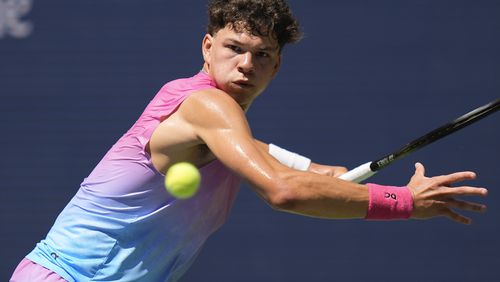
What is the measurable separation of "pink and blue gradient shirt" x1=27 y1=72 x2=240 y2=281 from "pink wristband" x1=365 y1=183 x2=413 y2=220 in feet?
1.96

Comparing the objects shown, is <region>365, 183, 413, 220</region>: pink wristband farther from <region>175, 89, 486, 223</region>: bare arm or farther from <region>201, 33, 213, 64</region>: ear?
<region>201, 33, 213, 64</region>: ear

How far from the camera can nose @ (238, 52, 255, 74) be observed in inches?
119

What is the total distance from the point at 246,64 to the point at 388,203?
2.33ft

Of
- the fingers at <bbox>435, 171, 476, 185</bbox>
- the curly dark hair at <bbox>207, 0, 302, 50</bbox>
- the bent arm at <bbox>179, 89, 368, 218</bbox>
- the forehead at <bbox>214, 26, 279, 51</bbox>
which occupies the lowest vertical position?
the bent arm at <bbox>179, 89, 368, 218</bbox>

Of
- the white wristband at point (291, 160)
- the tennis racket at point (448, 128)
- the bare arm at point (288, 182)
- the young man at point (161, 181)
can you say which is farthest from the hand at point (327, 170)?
the bare arm at point (288, 182)

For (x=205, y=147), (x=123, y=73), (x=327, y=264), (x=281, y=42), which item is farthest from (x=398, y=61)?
(x=205, y=147)

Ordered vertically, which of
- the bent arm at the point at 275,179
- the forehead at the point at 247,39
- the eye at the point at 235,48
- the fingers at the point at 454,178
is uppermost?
the forehead at the point at 247,39

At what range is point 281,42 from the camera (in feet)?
10.5

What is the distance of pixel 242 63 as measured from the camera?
301 centimetres

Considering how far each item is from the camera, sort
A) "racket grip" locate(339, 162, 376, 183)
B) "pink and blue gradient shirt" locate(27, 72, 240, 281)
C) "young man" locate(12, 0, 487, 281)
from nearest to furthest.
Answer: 1. "young man" locate(12, 0, 487, 281)
2. "pink and blue gradient shirt" locate(27, 72, 240, 281)
3. "racket grip" locate(339, 162, 376, 183)

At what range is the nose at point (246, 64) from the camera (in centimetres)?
301

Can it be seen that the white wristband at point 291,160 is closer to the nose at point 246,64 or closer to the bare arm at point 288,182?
the nose at point 246,64

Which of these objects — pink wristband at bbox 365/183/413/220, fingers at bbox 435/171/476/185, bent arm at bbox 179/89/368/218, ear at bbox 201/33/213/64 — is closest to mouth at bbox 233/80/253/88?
ear at bbox 201/33/213/64

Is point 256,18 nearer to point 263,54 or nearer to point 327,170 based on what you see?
point 263,54
